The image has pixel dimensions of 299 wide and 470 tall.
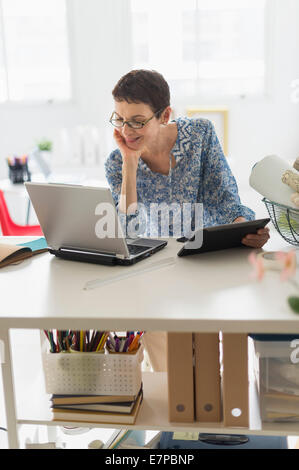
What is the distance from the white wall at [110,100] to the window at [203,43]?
0.37 ft

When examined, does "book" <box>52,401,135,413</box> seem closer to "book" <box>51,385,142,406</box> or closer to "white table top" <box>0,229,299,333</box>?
"book" <box>51,385,142,406</box>

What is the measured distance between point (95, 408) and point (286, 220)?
2.38ft

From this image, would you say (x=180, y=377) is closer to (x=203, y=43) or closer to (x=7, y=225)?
(x=7, y=225)

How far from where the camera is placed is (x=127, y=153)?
1.89m

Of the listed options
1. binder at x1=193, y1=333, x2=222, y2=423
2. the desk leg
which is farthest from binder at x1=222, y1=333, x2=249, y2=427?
the desk leg

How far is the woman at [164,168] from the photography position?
1.86m

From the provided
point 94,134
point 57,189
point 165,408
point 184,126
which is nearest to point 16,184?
point 94,134

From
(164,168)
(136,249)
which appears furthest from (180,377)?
(164,168)

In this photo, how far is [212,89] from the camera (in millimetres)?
5188

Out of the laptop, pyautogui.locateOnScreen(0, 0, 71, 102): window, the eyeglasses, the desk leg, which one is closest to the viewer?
the desk leg

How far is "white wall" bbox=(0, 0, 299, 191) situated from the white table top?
3.72 m

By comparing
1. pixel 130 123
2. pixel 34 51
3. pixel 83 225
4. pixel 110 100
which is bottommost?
pixel 83 225

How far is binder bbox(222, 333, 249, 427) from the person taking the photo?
129cm

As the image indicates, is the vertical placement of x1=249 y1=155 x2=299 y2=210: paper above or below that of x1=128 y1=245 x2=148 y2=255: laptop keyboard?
above
